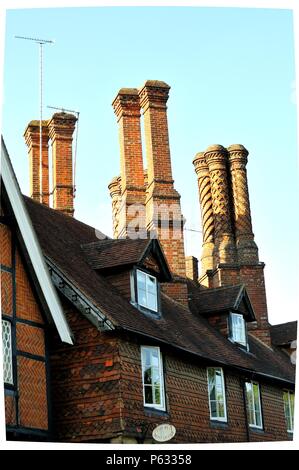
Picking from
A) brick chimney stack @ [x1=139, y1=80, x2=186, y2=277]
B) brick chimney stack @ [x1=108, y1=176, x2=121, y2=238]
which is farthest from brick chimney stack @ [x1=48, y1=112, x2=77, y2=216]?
brick chimney stack @ [x1=108, y1=176, x2=121, y2=238]

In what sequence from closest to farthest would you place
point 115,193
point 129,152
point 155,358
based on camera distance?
point 155,358 → point 129,152 → point 115,193

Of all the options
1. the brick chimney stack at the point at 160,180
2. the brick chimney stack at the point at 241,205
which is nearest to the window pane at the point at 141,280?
the brick chimney stack at the point at 160,180

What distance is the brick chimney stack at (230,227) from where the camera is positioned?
28.6 m

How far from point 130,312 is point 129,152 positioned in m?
8.17

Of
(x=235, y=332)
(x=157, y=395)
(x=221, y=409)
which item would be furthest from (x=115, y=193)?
(x=157, y=395)

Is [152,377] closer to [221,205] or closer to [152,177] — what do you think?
[152,177]

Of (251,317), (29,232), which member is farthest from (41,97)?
(29,232)

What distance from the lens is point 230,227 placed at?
3081cm

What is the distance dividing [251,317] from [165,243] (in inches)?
117

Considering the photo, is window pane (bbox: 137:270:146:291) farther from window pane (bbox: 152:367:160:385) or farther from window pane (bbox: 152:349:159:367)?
window pane (bbox: 152:367:160:385)

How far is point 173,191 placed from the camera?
2592 centimetres

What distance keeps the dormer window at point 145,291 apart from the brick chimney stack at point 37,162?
790 centimetres

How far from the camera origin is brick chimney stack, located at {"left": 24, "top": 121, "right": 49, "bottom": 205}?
2858cm
